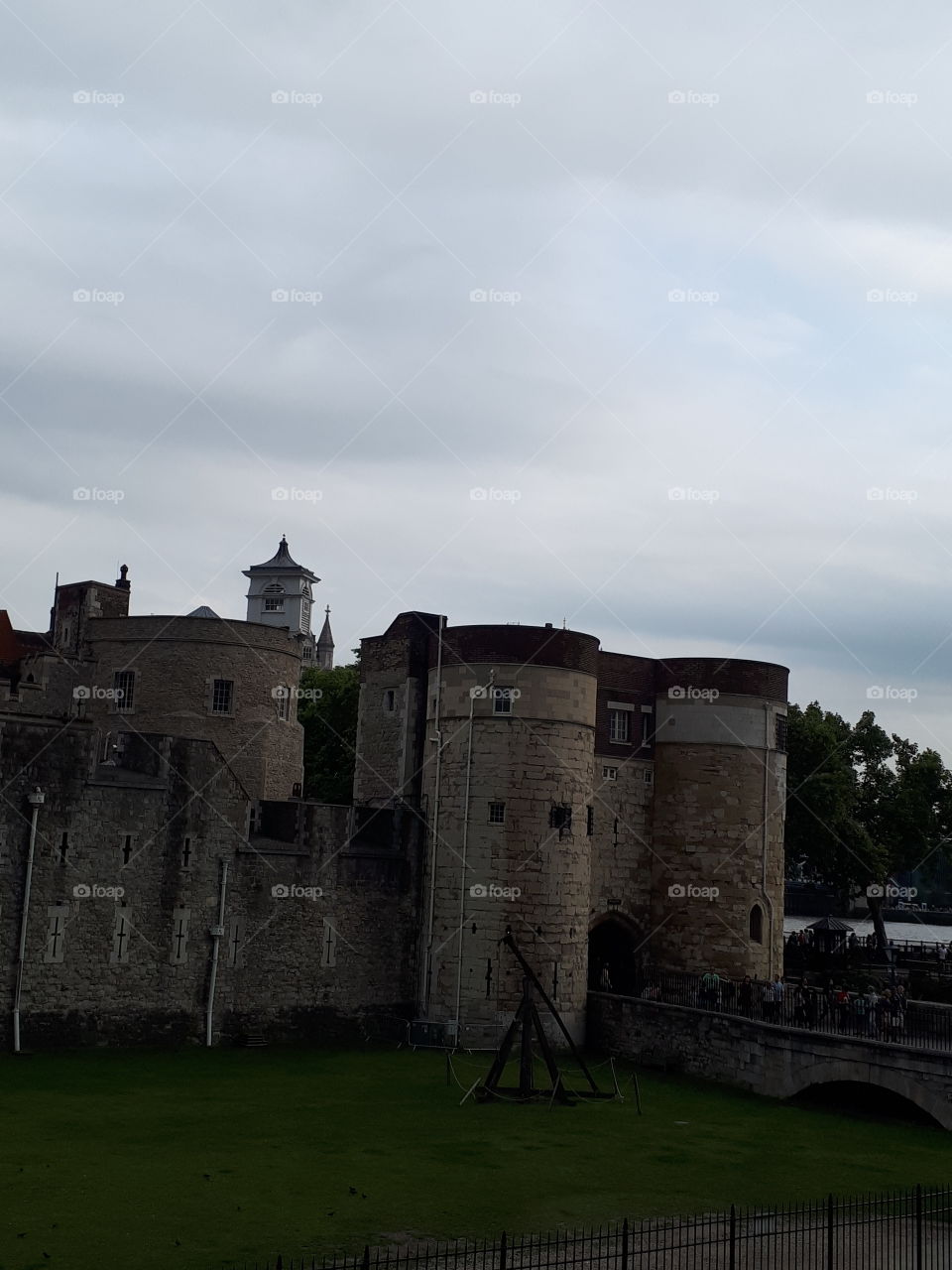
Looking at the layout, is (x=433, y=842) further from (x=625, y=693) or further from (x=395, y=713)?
(x=625, y=693)

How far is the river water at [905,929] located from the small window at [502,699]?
339 ft

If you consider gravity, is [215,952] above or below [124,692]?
below

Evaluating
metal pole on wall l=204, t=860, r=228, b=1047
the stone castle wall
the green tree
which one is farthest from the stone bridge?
the green tree

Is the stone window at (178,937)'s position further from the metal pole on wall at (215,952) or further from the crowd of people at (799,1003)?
the crowd of people at (799,1003)

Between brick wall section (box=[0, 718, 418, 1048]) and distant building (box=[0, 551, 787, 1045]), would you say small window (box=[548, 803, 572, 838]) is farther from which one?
brick wall section (box=[0, 718, 418, 1048])

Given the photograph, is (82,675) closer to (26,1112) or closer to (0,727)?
(0,727)

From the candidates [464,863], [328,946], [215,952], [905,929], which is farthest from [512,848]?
[905,929]

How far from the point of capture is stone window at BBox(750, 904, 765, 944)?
4481 cm

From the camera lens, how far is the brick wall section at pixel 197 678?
45.9 meters

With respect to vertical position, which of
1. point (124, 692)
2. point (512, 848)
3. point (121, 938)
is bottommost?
point (121, 938)

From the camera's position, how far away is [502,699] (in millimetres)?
41438

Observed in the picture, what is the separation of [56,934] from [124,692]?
42.6 ft

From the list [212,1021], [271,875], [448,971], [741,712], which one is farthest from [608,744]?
[212,1021]

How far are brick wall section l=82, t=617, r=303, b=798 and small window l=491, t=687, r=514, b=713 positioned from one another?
33.5 feet
